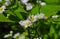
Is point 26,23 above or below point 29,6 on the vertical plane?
below

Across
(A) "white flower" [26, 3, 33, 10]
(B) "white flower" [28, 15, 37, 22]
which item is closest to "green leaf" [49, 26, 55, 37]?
(B) "white flower" [28, 15, 37, 22]

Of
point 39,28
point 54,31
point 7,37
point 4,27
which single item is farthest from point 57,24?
point 4,27

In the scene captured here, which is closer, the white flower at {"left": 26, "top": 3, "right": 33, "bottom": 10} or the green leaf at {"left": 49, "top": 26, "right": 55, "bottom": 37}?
the green leaf at {"left": 49, "top": 26, "right": 55, "bottom": 37}

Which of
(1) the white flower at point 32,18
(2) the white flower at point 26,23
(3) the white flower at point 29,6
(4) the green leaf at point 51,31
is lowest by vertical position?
(4) the green leaf at point 51,31

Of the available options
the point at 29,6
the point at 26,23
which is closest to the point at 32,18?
the point at 26,23

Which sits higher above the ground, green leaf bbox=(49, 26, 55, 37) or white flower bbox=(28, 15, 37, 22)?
white flower bbox=(28, 15, 37, 22)

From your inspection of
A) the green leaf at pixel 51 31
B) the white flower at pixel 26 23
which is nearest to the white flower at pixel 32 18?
the white flower at pixel 26 23

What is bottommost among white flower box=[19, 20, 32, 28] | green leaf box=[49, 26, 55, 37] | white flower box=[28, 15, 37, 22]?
green leaf box=[49, 26, 55, 37]

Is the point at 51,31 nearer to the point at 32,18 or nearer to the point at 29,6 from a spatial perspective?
the point at 32,18

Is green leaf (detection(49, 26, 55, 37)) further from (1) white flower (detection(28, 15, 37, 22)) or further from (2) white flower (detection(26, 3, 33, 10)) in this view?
(2) white flower (detection(26, 3, 33, 10))

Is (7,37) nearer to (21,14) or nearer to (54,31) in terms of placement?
(21,14)

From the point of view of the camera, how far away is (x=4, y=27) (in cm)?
202

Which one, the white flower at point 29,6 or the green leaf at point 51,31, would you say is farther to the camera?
the white flower at point 29,6

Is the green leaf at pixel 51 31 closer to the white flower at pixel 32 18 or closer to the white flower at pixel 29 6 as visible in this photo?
the white flower at pixel 32 18
